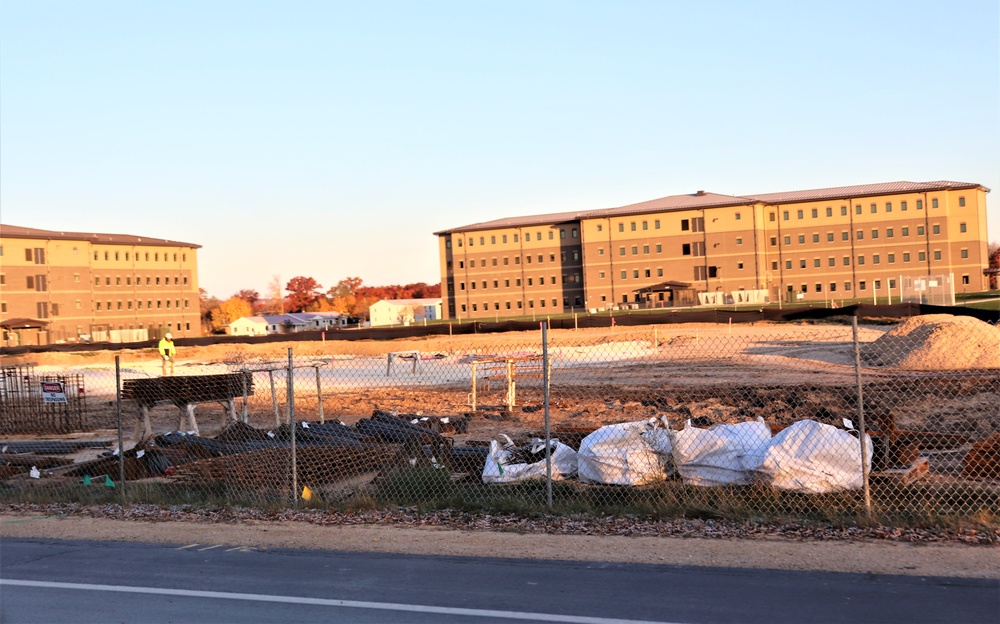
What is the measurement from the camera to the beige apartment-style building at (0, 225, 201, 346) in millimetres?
89125

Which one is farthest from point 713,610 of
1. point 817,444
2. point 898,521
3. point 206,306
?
point 206,306

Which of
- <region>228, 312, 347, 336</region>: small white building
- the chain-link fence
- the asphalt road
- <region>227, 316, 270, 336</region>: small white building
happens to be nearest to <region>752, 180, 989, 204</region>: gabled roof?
<region>228, 312, 347, 336</region>: small white building

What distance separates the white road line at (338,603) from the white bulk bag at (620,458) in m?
4.02

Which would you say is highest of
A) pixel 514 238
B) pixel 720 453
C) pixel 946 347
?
pixel 514 238

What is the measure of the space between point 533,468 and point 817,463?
3356 mm

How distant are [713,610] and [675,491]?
3538mm

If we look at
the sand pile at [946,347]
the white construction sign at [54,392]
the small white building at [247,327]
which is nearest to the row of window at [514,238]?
the small white building at [247,327]

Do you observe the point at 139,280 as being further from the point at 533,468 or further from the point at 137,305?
the point at 533,468

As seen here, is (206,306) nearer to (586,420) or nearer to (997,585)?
(586,420)

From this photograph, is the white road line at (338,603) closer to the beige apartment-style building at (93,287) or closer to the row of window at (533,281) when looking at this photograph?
the beige apartment-style building at (93,287)

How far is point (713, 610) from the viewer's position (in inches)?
249

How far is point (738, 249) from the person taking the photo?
92750 millimetres

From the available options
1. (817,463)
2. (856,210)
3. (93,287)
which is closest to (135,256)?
(93,287)


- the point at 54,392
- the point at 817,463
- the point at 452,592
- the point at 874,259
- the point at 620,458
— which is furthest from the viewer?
the point at 874,259
